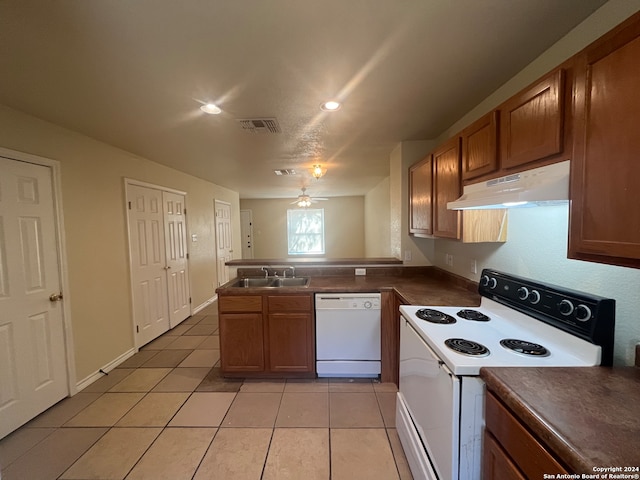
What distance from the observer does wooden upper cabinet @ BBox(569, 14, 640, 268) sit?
791mm

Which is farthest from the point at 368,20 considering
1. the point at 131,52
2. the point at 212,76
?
the point at 131,52

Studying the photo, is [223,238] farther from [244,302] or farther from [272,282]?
[244,302]

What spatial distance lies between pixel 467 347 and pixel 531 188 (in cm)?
74

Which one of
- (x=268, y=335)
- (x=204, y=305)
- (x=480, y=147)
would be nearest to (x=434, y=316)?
(x=480, y=147)

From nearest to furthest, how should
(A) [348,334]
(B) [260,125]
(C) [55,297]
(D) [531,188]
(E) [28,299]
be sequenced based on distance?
1. (D) [531,188]
2. (E) [28,299]
3. (C) [55,297]
4. (B) [260,125]
5. (A) [348,334]

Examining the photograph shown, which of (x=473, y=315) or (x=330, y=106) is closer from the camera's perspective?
(x=473, y=315)

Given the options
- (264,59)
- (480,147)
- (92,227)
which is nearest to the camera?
(264,59)

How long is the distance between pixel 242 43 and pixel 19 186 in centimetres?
207

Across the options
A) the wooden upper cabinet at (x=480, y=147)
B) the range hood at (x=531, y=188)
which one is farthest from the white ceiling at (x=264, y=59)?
the range hood at (x=531, y=188)

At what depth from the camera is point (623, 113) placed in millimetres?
813

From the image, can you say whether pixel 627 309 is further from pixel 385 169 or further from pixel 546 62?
pixel 385 169

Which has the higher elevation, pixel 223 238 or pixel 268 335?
pixel 223 238

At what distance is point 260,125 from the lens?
2377mm

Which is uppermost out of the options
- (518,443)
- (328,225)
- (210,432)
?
(328,225)
